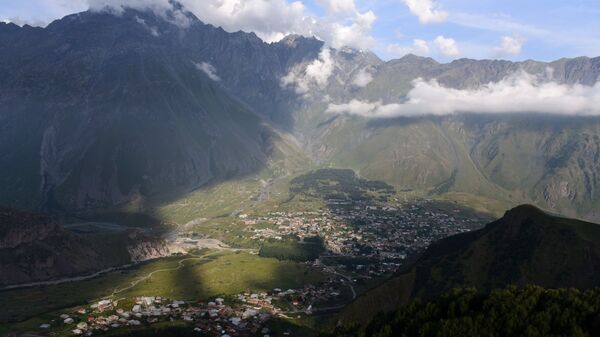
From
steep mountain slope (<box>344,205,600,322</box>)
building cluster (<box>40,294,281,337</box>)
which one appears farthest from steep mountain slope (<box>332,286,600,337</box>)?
building cluster (<box>40,294,281,337</box>)

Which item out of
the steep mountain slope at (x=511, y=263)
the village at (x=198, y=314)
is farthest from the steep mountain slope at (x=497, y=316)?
the village at (x=198, y=314)

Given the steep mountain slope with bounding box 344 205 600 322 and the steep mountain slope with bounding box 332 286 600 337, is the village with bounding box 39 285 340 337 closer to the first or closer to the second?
the steep mountain slope with bounding box 344 205 600 322

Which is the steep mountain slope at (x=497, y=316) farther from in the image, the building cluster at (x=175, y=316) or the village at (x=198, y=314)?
the village at (x=198, y=314)

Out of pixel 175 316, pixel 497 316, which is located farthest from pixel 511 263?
pixel 175 316

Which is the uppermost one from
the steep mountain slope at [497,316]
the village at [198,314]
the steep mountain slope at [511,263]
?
the steep mountain slope at [497,316]

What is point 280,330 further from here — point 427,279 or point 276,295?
point 427,279

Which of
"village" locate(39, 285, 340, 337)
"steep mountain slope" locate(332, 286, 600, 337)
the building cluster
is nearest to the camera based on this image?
"steep mountain slope" locate(332, 286, 600, 337)

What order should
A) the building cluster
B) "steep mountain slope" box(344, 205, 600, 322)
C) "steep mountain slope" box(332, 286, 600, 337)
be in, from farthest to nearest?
the building cluster → "steep mountain slope" box(344, 205, 600, 322) → "steep mountain slope" box(332, 286, 600, 337)

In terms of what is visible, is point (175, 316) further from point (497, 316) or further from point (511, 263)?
point (497, 316)

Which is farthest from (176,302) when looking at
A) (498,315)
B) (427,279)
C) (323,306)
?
(498,315)
